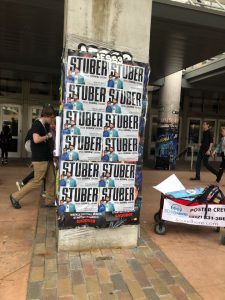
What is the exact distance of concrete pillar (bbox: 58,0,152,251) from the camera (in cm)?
378

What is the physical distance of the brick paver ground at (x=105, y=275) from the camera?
10.3 ft

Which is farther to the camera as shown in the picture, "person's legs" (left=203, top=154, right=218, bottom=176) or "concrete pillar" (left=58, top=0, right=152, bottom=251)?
"person's legs" (left=203, top=154, right=218, bottom=176)

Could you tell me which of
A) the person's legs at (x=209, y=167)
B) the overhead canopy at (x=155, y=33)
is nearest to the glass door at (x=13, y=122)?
the overhead canopy at (x=155, y=33)

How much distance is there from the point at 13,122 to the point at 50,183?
356 inches

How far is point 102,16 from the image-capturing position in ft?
12.7

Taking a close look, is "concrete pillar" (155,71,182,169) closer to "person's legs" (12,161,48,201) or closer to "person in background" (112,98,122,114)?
"person's legs" (12,161,48,201)

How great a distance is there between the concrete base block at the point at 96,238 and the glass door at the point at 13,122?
1093 cm

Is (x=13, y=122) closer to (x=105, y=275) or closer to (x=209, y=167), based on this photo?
(x=209, y=167)

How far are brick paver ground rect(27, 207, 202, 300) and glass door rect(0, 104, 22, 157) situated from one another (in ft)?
34.8

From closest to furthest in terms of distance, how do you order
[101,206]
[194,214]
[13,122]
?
[101,206], [194,214], [13,122]

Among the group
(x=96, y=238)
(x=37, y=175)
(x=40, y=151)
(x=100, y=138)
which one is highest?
(x=100, y=138)

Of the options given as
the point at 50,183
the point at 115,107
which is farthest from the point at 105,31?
the point at 50,183

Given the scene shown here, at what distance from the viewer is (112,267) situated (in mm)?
3656

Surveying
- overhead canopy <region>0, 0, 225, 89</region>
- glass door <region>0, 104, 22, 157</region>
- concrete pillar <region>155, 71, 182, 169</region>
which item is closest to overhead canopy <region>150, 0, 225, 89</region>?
overhead canopy <region>0, 0, 225, 89</region>
